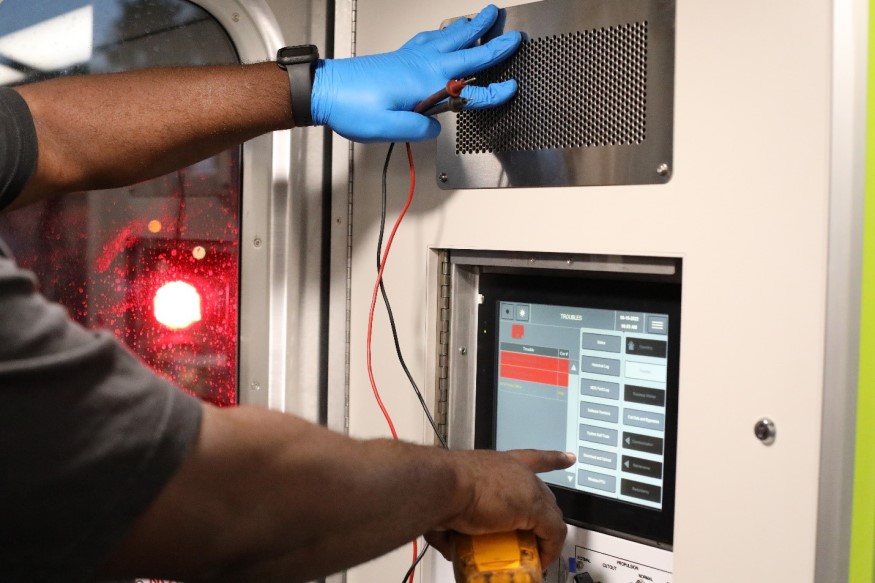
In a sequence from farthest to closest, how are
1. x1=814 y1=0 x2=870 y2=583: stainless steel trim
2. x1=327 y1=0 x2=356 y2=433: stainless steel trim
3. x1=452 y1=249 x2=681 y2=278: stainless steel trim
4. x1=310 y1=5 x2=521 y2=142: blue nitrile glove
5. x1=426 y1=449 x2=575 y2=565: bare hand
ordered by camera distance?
x1=327 y1=0 x2=356 y2=433: stainless steel trim, x1=310 y1=5 x2=521 y2=142: blue nitrile glove, x1=452 y1=249 x2=681 y2=278: stainless steel trim, x1=426 y1=449 x2=575 y2=565: bare hand, x1=814 y1=0 x2=870 y2=583: stainless steel trim

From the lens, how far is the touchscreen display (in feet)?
4.03

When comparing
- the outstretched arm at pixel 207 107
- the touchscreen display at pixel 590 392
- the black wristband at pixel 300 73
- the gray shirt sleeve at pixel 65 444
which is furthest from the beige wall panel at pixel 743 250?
the gray shirt sleeve at pixel 65 444

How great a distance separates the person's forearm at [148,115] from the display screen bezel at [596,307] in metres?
0.54

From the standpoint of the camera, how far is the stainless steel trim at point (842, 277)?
95cm

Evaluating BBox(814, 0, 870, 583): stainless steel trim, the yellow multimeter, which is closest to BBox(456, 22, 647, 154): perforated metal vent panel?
BBox(814, 0, 870, 583): stainless steel trim

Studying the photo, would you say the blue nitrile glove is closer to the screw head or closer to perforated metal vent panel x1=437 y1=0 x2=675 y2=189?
perforated metal vent panel x1=437 y1=0 x2=675 y2=189

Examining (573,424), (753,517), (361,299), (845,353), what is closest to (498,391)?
(573,424)

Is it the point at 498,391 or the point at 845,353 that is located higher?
the point at 845,353

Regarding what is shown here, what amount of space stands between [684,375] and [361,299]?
70 centimetres

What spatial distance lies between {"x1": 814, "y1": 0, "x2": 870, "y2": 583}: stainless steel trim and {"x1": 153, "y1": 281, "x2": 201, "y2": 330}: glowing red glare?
4.06ft

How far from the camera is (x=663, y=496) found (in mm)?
1222

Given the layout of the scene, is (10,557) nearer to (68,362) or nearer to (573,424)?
(68,362)

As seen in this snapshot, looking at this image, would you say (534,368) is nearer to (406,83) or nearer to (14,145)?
(406,83)

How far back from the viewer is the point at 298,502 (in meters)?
0.86
